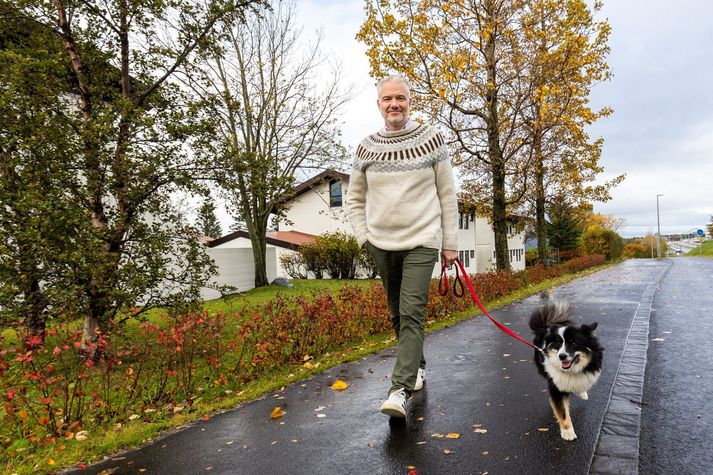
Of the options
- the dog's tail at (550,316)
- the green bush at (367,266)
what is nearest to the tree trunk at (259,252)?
the green bush at (367,266)

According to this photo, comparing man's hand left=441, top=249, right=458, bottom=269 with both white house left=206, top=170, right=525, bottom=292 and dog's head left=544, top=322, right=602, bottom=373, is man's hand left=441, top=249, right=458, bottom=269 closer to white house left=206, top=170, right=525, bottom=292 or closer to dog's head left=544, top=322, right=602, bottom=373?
dog's head left=544, top=322, right=602, bottom=373

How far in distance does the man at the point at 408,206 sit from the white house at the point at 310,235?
1195 cm

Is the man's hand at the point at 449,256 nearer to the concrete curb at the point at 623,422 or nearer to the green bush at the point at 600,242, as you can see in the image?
the concrete curb at the point at 623,422

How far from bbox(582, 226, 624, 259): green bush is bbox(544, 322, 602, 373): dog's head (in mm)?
44161

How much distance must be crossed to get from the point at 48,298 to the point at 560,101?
16416 mm

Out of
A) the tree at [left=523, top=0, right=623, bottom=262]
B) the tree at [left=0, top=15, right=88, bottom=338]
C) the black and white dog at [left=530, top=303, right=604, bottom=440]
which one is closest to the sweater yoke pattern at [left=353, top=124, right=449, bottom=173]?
the black and white dog at [left=530, top=303, right=604, bottom=440]

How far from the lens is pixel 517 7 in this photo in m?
16.6

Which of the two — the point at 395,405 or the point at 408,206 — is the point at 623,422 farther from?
the point at 408,206

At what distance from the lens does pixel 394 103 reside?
3639mm

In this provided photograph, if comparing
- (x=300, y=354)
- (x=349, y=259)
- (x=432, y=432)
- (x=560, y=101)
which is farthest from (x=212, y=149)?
(x=349, y=259)

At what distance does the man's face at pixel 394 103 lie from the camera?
3631mm

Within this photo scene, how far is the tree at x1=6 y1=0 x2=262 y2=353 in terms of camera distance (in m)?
5.95

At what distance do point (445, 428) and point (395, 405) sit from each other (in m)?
0.42

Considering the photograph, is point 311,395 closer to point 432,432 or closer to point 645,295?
point 432,432
